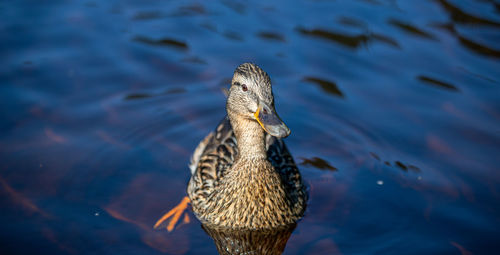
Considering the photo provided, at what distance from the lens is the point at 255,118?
4.69m

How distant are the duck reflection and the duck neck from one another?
0.65 m

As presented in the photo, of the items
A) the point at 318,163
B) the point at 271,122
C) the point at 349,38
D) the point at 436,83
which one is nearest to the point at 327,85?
the point at 349,38

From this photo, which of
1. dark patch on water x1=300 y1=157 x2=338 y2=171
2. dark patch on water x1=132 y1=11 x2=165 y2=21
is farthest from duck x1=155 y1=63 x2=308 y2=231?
dark patch on water x1=132 y1=11 x2=165 y2=21

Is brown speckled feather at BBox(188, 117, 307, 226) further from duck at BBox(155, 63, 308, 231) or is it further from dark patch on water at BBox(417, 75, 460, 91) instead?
dark patch on water at BBox(417, 75, 460, 91)

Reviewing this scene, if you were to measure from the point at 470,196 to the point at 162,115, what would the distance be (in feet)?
11.1

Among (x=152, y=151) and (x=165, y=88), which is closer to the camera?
(x=152, y=151)

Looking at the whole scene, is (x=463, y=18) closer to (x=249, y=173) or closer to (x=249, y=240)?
(x=249, y=173)

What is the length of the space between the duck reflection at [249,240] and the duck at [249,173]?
0.05m

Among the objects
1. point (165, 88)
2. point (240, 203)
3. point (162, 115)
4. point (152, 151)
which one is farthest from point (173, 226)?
point (165, 88)

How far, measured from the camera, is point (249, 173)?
5121 mm

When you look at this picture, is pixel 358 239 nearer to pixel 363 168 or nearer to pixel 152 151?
pixel 363 168

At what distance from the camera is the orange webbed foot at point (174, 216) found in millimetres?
5305

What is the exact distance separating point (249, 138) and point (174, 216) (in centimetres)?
108

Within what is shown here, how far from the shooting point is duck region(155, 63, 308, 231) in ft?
15.4
